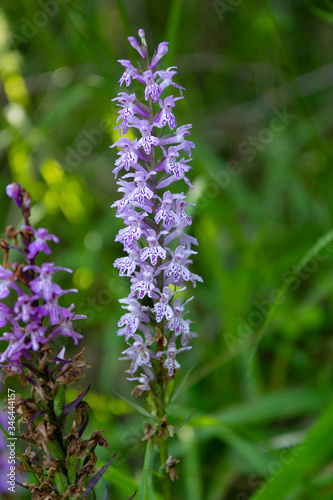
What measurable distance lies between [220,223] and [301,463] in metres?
3.33

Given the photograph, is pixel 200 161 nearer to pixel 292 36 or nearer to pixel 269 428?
pixel 269 428

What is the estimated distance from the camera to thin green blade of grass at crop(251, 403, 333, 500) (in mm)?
2814

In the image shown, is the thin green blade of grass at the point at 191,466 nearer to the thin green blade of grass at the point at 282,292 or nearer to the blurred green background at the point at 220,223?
the blurred green background at the point at 220,223

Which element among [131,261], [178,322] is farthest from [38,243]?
[178,322]

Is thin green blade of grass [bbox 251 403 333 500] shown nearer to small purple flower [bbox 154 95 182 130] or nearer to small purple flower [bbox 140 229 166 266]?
small purple flower [bbox 140 229 166 266]

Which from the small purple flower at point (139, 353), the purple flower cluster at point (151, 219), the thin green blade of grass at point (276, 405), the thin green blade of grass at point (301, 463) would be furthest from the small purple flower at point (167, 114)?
the thin green blade of grass at point (276, 405)

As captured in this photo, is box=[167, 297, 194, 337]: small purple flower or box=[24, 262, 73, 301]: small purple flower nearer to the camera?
box=[24, 262, 73, 301]: small purple flower

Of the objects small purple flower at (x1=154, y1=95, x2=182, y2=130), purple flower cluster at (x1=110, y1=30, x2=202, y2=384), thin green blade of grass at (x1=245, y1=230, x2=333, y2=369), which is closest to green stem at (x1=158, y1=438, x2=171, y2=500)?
purple flower cluster at (x1=110, y1=30, x2=202, y2=384)

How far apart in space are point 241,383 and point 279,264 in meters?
1.26

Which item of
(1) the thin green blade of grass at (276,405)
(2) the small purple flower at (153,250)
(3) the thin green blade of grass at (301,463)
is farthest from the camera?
(1) the thin green blade of grass at (276,405)

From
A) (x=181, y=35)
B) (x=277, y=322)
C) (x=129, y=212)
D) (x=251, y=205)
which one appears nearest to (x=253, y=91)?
(x=181, y=35)

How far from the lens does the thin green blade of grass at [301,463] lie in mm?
2814

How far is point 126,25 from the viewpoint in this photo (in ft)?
12.4

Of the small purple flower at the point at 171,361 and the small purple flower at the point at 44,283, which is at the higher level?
the small purple flower at the point at 44,283
